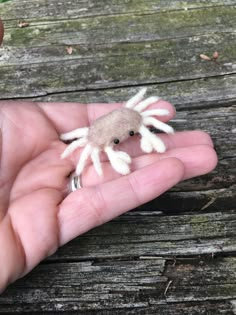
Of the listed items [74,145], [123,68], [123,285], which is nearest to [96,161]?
[74,145]

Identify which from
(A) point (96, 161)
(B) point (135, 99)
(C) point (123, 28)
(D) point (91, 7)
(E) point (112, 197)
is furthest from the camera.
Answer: (D) point (91, 7)

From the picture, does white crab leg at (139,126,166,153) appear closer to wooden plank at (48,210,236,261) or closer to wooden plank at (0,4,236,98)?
wooden plank at (48,210,236,261)

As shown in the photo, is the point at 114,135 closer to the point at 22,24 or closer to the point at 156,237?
the point at 156,237

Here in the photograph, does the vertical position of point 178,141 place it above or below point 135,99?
below

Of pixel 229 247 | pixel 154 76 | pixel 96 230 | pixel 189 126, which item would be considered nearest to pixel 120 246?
pixel 96 230

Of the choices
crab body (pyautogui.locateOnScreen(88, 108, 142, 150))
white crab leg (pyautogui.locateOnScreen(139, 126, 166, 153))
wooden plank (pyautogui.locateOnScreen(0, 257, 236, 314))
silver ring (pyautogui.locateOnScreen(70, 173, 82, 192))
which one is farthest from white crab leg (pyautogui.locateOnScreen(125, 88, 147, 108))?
wooden plank (pyautogui.locateOnScreen(0, 257, 236, 314))

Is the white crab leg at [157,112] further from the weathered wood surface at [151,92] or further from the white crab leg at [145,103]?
the weathered wood surface at [151,92]

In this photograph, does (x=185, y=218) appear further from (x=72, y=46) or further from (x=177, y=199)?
(x=72, y=46)
